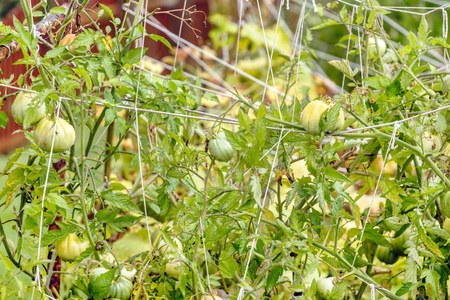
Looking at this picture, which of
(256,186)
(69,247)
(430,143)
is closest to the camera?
(256,186)

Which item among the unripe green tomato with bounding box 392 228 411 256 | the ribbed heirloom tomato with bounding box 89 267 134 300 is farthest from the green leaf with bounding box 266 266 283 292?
the unripe green tomato with bounding box 392 228 411 256

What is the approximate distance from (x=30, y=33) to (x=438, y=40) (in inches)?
25.1

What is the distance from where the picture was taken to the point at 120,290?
76 centimetres

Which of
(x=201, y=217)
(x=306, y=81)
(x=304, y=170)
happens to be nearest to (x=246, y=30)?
(x=306, y=81)

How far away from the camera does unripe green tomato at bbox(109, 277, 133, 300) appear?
76cm

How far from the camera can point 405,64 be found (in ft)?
2.74

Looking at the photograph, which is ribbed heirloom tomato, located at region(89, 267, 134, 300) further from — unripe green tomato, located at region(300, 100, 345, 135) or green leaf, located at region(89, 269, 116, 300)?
unripe green tomato, located at region(300, 100, 345, 135)

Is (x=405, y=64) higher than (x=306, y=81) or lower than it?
higher

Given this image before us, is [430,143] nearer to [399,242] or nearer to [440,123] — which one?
[440,123]

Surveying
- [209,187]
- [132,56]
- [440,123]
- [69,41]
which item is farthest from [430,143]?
[69,41]

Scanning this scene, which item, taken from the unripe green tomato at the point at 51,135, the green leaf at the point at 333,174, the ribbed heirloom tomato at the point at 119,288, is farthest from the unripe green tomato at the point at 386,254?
the unripe green tomato at the point at 51,135

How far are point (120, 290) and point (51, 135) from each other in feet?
0.82

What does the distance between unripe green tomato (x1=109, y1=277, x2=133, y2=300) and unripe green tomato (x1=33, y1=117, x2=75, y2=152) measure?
0.22 meters

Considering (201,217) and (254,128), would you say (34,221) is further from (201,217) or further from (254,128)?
(254,128)
